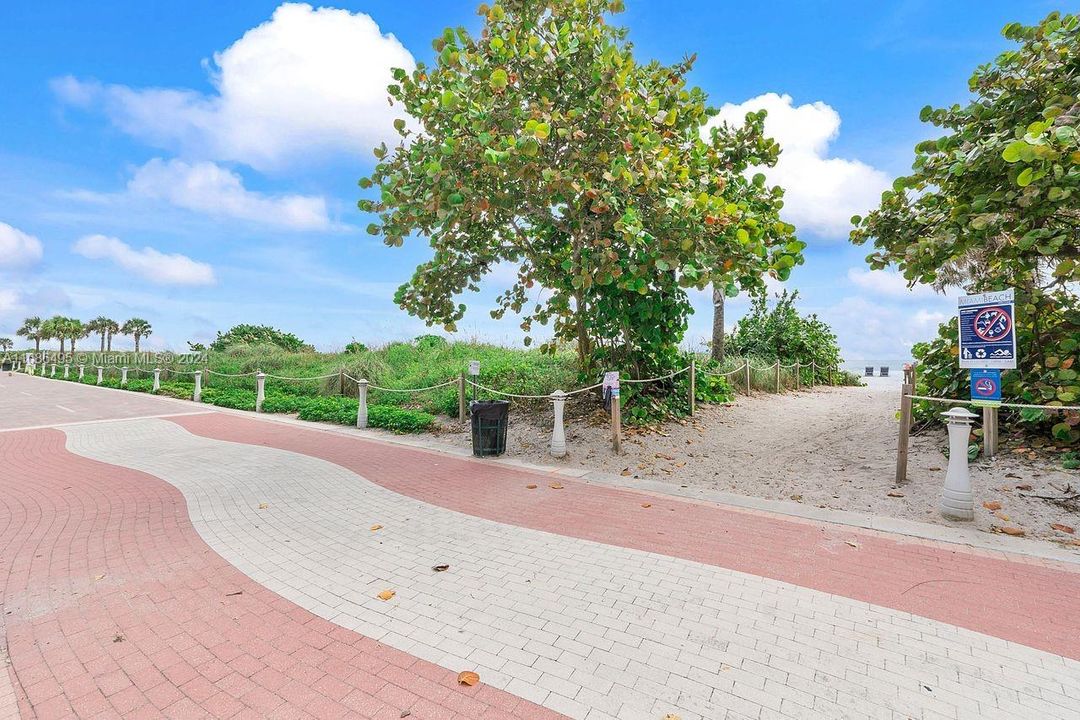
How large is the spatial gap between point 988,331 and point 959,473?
5.08 feet

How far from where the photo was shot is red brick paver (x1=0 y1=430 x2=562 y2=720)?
2449 millimetres

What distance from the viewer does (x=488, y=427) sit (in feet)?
26.3

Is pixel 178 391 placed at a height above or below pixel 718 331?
below

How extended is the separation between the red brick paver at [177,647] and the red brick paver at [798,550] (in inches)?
88.3

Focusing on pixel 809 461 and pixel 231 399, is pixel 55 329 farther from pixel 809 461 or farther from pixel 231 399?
→ pixel 809 461

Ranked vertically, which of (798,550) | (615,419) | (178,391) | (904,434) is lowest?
(798,550)

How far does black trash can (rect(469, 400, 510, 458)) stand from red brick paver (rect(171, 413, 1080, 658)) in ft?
2.81

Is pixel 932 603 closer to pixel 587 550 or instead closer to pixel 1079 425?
pixel 587 550

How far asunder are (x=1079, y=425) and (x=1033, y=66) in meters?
4.50

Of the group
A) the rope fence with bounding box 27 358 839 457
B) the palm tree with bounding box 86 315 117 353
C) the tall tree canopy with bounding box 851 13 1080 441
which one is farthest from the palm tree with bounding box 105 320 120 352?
the tall tree canopy with bounding box 851 13 1080 441

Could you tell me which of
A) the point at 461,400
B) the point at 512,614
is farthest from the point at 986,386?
the point at 461,400

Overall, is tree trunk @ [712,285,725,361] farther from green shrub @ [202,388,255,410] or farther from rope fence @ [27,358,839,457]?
green shrub @ [202,388,255,410]

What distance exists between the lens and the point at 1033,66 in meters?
6.29

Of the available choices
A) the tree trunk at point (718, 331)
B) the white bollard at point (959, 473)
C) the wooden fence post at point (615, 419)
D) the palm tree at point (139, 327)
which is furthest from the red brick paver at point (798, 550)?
the palm tree at point (139, 327)
